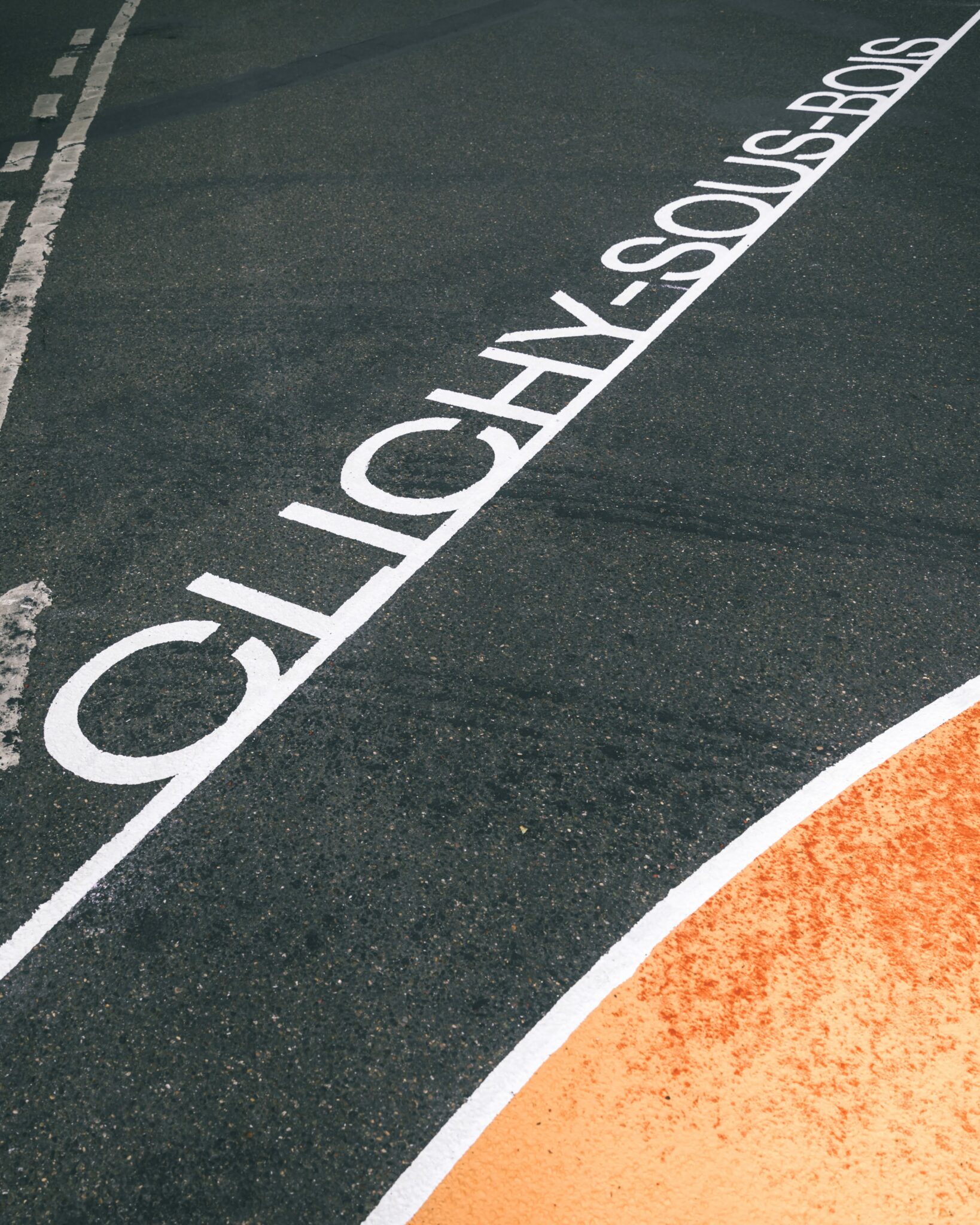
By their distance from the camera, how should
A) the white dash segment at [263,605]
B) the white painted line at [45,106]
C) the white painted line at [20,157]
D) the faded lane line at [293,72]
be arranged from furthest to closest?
the white painted line at [45,106] < the faded lane line at [293,72] < the white painted line at [20,157] < the white dash segment at [263,605]

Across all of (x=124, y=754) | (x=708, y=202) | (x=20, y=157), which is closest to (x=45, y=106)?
(x=20, y=157)

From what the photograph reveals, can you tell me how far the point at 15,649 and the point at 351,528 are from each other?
1564 millimetres

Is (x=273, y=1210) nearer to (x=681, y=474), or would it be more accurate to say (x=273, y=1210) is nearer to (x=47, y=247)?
(x=681, y=474)

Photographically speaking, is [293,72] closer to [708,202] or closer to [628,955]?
[708,202]

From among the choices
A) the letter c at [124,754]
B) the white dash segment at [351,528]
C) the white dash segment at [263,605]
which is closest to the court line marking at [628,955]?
the letter c at [124,754]

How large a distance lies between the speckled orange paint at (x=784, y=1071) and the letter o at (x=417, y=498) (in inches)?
92.2

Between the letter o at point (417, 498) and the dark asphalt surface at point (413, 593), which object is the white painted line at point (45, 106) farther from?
the letter o at point (417, 498)

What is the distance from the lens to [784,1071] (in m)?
2.98

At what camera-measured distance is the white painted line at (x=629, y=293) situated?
6.60 metres

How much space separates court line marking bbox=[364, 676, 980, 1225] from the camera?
280cm

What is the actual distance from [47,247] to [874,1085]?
743 cm

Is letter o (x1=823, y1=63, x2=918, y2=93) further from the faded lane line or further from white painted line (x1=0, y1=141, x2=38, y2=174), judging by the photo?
white painted line (x1=0, y1=141, x2=38, y2=174)

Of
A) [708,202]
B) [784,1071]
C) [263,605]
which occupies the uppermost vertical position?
[708,202]

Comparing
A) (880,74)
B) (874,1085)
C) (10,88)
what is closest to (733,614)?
(874,1085)
